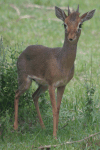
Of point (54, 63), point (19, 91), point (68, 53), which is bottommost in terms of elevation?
point (19, 91)

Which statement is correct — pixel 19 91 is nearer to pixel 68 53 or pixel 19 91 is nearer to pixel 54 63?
pixel 54 63

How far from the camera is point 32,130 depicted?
5.30m

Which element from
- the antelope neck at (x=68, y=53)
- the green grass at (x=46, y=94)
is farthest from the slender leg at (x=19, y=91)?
the antelope neck at (x=68, y=53)

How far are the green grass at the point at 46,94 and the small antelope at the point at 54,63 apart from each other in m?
0.32

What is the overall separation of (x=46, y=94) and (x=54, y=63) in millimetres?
1518

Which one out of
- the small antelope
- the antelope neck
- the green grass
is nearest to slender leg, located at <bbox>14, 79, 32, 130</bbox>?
the small antelope

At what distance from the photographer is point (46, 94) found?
6094 millimetres

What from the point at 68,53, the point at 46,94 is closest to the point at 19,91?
the point at 46,94

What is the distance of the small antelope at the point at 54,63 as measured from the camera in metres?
4.31

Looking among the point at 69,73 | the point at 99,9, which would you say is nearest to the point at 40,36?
the point at 99,9

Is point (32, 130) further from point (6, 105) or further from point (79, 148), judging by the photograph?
point (79, 148)

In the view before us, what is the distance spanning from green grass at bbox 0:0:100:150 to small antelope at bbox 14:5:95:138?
1.06 ft

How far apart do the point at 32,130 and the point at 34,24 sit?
6.91 meters

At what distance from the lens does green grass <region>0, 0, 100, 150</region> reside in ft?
15.7
